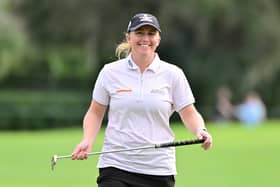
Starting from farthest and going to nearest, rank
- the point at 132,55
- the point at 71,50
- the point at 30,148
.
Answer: the point at 71,50 < the point at 30,148 < the point at 132,55

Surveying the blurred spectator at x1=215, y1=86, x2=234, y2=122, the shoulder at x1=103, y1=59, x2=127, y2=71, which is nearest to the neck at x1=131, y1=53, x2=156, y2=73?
the shoulder at x1=103, y1=59, x2=127, y2=71

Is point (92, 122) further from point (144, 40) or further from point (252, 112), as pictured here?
point (252, 112)

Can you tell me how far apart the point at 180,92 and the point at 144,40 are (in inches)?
18.5

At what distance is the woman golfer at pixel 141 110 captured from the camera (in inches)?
249

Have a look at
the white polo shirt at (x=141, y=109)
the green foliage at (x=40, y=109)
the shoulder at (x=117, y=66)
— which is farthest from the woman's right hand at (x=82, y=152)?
the green foliage at (x=40, y=109)

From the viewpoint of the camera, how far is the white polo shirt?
6.35 m

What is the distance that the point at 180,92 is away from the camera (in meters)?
6.45

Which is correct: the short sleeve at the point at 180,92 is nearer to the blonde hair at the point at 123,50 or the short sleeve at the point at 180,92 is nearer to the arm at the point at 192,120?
the arm at the point at 192,120

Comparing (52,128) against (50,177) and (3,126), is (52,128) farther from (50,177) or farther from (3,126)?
(50,177)

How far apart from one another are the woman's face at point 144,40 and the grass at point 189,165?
312 inches

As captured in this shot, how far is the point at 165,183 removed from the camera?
21.2 feet

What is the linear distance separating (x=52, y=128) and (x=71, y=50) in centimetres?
572

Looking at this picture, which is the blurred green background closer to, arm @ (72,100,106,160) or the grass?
the grass

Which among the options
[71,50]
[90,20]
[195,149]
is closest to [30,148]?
[195,149]
